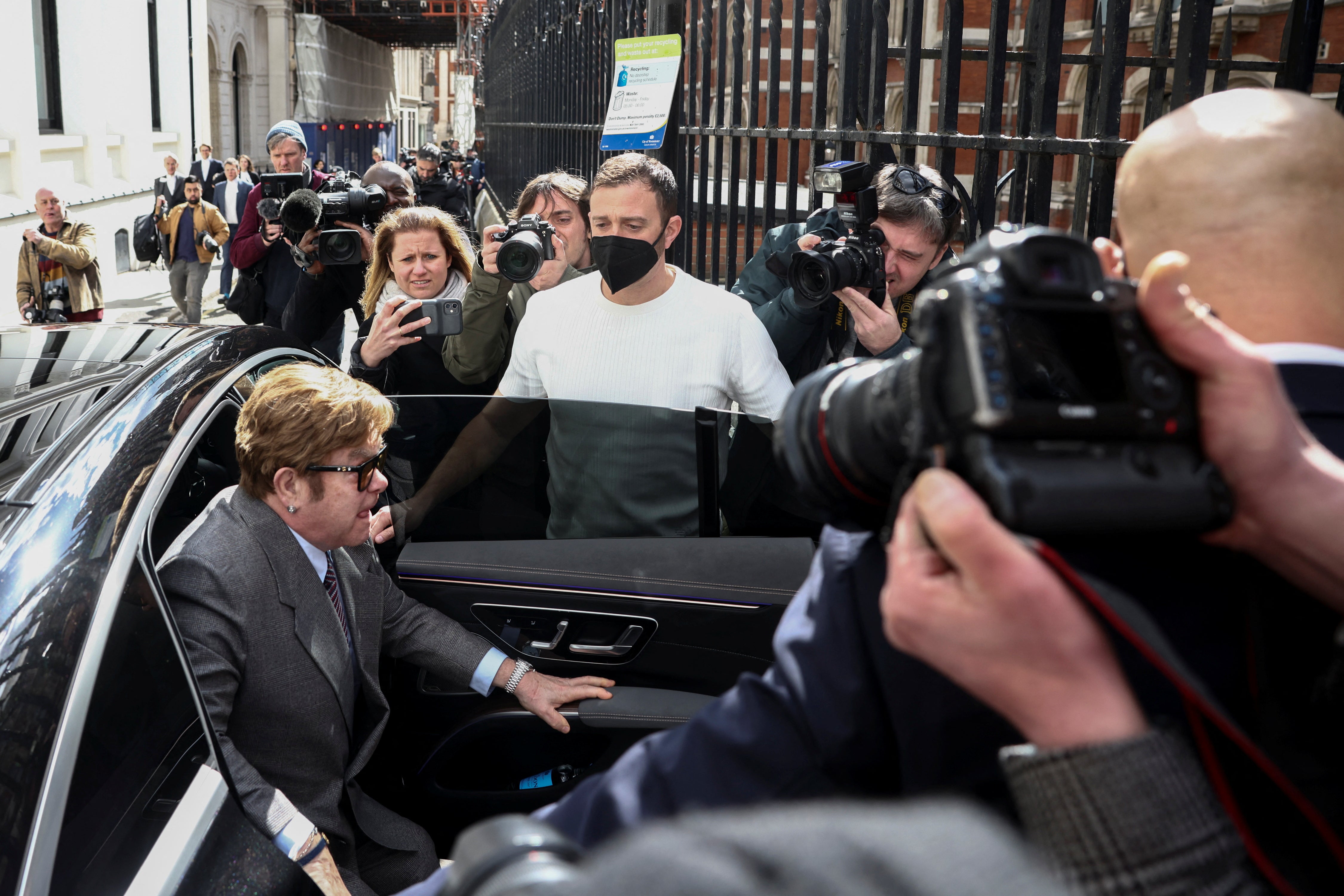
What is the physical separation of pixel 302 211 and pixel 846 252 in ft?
8.72

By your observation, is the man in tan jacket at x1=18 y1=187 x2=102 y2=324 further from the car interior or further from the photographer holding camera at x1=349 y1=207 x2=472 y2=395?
the car interior

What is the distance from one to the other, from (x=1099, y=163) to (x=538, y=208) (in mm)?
2527

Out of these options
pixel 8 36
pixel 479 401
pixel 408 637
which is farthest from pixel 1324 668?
pixel 8 36

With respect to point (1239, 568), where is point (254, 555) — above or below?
below

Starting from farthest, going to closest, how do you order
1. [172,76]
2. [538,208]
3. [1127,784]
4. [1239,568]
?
1. [172,76]
2. [538,208]
3. [1239,568]
4. [1127,784]

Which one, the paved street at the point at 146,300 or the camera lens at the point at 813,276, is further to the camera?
the paved street at the point at 146,300

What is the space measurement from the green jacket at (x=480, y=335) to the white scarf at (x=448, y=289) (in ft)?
0.75

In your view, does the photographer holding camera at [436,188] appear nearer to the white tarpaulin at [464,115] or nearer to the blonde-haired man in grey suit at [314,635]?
the blonde-haired man in grey suit at [314,635]

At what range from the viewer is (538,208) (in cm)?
464

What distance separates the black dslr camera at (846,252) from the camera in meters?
3.05

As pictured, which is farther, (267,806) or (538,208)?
(538,208)

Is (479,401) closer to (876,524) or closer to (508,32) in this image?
(876,524)

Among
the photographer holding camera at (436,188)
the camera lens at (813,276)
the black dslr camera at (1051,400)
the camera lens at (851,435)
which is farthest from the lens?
the photographer holding camera at (436,188)

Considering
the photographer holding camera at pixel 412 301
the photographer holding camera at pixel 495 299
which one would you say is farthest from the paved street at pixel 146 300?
the photographer holding camera at pixel 495 299
